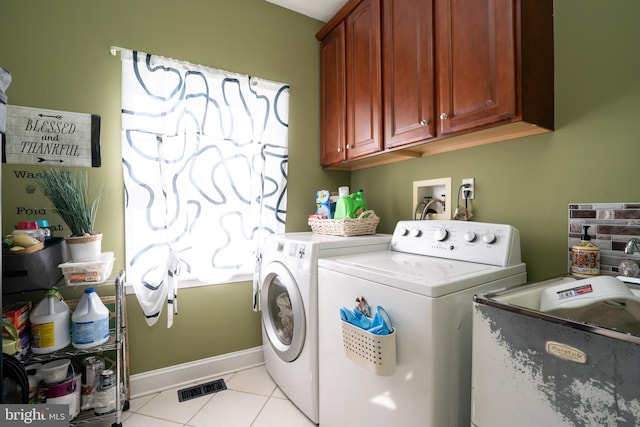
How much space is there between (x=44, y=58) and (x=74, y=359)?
1655 mm

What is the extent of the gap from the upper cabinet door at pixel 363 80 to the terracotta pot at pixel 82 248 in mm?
1575

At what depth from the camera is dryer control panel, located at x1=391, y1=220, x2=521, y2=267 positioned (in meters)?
1.24

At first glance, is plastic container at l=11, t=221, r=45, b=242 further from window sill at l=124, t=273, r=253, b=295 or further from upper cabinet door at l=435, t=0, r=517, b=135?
upper cabinet door at l=435, t=0, r=517, b=135

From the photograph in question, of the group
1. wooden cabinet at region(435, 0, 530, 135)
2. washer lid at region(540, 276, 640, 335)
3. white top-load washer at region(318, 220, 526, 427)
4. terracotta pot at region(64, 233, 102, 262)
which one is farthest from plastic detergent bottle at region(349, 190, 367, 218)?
terracotta pot at region(64, 233, 102, 262)

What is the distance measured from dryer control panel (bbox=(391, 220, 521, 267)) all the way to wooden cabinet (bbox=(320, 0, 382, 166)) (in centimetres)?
58

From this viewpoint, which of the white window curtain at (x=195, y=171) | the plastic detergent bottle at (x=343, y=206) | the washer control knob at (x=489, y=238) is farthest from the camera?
the plastic detergent bottle at (x=343, y=206)

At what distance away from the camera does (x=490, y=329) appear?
2.72 ft

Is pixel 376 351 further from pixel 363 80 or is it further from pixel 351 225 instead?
pixel 363 80

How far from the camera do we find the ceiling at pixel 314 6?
7.13ft

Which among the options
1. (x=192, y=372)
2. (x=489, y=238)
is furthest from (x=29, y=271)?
(x=489, y=238)

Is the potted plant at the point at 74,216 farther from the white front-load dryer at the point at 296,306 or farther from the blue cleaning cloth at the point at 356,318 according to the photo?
the blue cleaning cloth at the point at 356,318

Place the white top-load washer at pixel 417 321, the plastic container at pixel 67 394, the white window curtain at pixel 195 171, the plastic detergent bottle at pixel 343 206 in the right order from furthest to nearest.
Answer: the plastic detergent bottle at pixel 343 206, the white window curtain at pixel 195 171, the plastic container at pixel 67 394, the white top-load washer at pixel 417 321

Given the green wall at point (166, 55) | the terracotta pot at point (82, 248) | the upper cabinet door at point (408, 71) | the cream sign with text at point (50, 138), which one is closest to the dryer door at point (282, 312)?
the green wall at point (166, 55)

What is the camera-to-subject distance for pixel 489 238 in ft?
4.19
